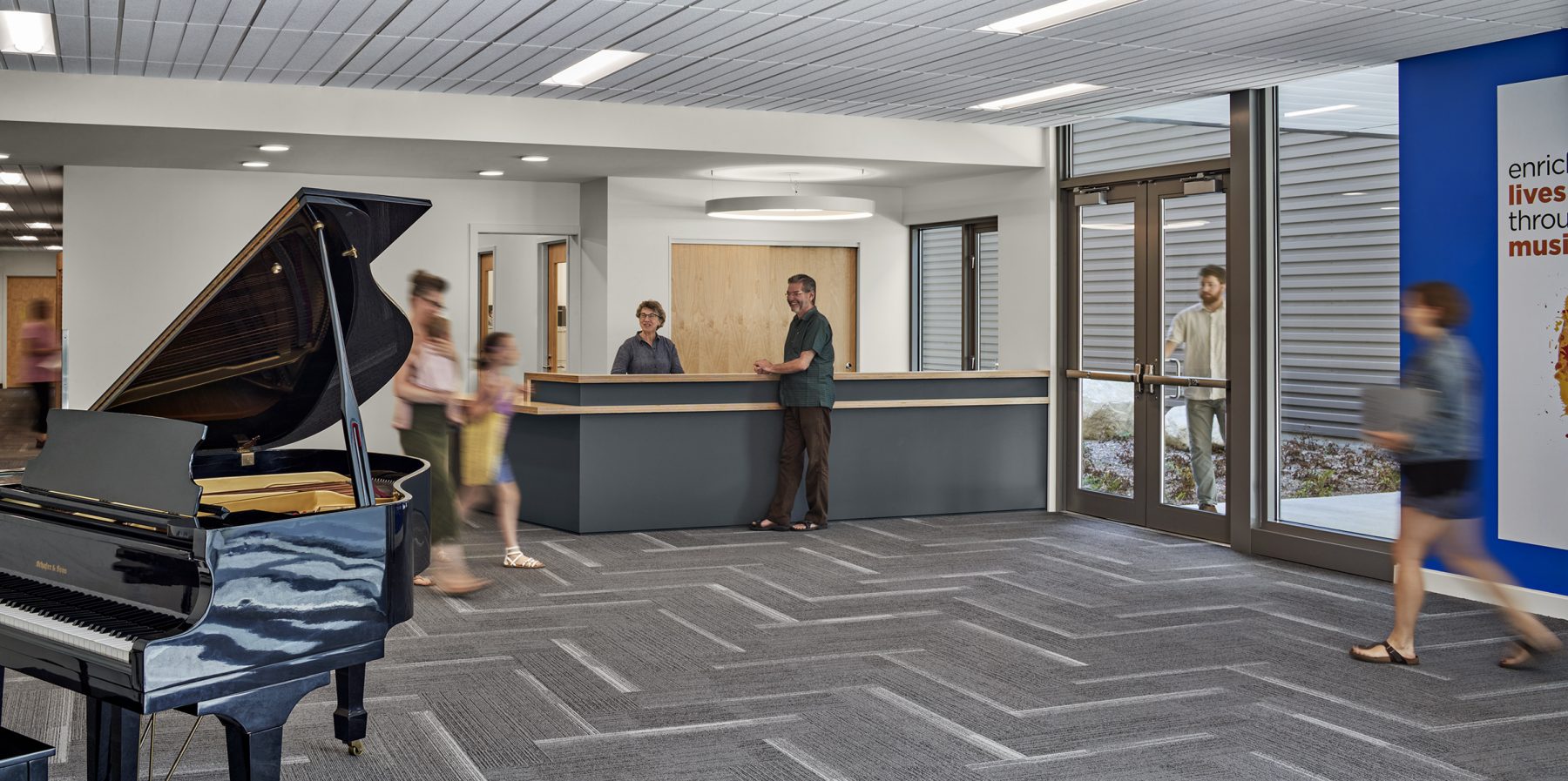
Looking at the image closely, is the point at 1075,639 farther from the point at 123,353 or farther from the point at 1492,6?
the point at 123,353

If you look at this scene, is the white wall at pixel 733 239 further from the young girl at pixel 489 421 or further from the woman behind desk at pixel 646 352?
the young girl at pixel 489 421

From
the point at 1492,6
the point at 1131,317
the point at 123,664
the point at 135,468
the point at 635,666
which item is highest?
the point at 1492,6

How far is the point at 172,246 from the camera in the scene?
9102 mm

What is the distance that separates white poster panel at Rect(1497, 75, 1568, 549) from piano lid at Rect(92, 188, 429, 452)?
4.70 meters

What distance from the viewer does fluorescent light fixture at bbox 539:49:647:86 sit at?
20.2ft

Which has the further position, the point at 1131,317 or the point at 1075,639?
the point at 1131,317

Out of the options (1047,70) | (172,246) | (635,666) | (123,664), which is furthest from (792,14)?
(172,246)

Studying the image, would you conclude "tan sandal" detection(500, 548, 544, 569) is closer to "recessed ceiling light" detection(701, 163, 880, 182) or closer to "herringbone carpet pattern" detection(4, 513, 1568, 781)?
"herringbone carpet pattern" detection(4, 513, 1568, 781)

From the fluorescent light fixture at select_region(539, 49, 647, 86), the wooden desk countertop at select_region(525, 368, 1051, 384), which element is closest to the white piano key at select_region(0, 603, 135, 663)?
the fluorescent light fixture at select_region(539, 49, 647, 86)

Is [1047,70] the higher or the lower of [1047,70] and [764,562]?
the higher

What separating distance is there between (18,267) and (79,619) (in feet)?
79.7

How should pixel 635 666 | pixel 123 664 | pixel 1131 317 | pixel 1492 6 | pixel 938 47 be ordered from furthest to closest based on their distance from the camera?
pixel 1131 317
pixel 938 47
pixel 1492 6
pixel 635 666
pixel 123 664

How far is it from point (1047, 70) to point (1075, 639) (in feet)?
9.61

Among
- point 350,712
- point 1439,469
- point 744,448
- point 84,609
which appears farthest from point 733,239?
point 84,609
